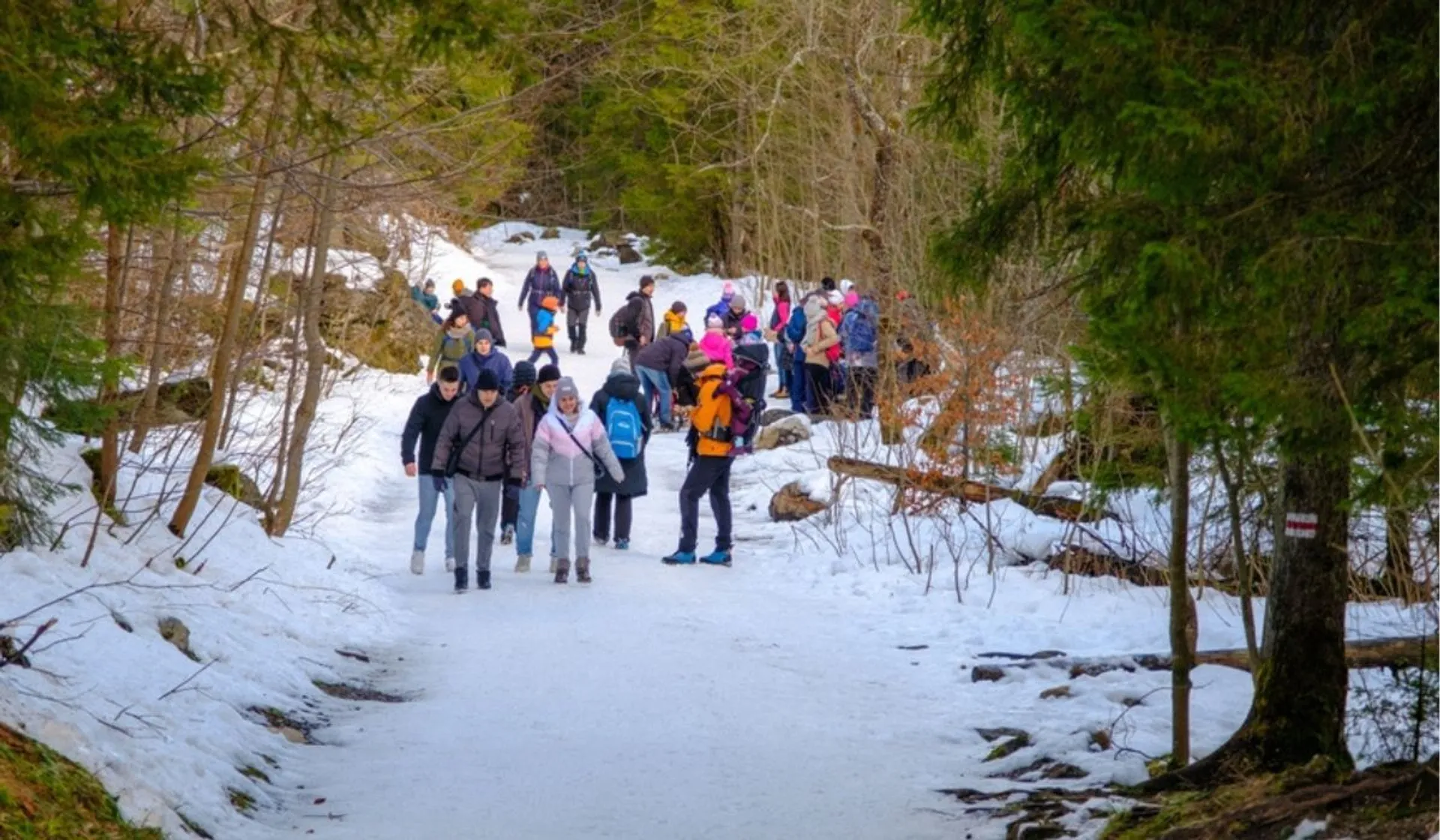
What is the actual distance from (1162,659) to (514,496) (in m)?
7.52

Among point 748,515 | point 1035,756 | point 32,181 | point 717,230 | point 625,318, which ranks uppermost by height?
point 717,230

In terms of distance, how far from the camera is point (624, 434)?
51.7 ft

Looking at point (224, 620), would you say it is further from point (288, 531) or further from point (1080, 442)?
point (1080, 442)

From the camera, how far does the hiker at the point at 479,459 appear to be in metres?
13.9

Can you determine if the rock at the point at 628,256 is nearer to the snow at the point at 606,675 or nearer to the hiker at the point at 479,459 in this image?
the snow at the point at 606,675

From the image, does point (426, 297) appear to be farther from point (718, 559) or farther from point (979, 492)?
point (979, 492)

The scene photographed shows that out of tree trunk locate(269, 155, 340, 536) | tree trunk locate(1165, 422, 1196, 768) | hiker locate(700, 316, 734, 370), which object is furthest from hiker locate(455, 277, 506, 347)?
tree trunk locate(1165, 422, 1196, 768)

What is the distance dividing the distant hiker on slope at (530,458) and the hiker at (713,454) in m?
1.39

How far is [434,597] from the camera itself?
537 inches

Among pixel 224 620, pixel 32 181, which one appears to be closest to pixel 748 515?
pixel 224 620

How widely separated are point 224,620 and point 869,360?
13842 millimetres

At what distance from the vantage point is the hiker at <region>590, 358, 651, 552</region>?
1573cm

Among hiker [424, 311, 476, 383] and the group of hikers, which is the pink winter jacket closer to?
the group of hikers

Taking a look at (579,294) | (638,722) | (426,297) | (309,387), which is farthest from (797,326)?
(638,722)
